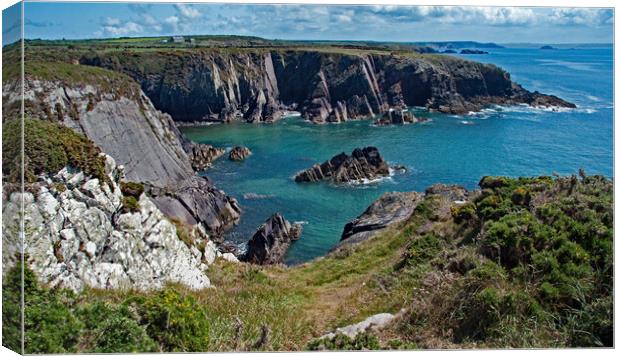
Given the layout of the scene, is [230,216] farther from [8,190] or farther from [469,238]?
[8,190]

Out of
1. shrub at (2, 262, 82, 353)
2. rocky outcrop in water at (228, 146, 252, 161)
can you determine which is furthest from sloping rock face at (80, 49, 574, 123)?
shrub at (2, 262, 82, 353)

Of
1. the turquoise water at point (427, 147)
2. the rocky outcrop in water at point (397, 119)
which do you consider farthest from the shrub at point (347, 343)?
the rocky outcrop in water at point (397, 119)

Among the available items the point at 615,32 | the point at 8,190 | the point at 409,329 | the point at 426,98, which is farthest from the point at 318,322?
the point at 426,98

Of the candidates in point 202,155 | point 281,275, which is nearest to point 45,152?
point 281,275

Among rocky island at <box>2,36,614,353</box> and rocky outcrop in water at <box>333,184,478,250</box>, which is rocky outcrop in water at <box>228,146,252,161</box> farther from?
rocky island at <box>2,36,614,353</box>

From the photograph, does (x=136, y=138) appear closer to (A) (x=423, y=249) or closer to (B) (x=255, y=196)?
(B) (x=255, y=196)
